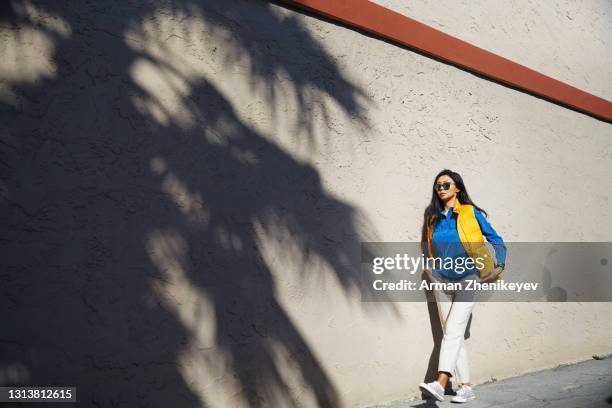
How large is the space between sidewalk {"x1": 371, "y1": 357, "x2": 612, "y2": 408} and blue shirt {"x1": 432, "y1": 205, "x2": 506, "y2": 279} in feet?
3.05

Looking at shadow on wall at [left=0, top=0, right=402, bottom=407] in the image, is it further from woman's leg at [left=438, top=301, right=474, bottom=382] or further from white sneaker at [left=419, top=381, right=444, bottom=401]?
woman's leg at [left=438, top=301, right=474, bottom=382]

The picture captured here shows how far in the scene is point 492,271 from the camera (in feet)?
13.8

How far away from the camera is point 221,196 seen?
337 centimetres

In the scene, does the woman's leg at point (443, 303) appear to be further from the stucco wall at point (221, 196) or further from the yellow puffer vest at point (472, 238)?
the yellow puffer vest at point (472, 238)

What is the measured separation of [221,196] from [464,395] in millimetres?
2301

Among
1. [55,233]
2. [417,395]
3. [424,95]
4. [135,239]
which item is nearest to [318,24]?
[424,95]

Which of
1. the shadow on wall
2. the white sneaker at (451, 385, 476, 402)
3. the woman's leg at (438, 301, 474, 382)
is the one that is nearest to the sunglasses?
the woman's leg at (438, 301, 474, 382)

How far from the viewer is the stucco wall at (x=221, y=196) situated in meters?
2.73

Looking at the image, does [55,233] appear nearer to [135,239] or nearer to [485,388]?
[135,239]

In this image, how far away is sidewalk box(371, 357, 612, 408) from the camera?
4.04m

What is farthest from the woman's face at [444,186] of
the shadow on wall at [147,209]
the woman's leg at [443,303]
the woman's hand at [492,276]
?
the shadow on wall at [147,209]

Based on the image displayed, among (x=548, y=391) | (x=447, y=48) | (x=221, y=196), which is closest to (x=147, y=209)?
(x=221, y=196)

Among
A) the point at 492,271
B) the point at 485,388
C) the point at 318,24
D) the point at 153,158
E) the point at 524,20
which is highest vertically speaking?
the point at 524,20

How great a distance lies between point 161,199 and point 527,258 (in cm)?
391
